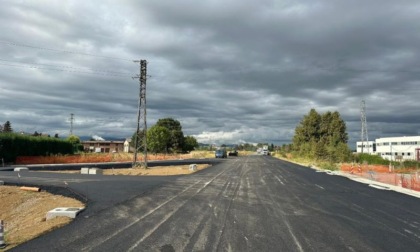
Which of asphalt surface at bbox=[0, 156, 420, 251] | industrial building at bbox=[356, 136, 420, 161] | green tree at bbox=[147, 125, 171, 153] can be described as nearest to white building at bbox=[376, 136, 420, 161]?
industrial building at bbox=[356, 136, 420, 161]

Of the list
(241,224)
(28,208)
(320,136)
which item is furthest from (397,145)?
(241,224)

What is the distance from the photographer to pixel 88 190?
19.6 meters

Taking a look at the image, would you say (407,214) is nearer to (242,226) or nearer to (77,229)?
(242,226)

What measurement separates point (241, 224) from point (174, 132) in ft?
349

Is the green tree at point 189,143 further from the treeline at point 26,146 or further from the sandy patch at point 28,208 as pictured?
the sandy patch at point 28,208

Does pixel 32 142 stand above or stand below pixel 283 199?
above

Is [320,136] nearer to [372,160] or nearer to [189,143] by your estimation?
[372,160]

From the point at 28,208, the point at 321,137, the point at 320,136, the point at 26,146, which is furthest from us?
the point at 320,136

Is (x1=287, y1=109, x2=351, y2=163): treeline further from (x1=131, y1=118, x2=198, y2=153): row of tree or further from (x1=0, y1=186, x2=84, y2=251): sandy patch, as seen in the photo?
(x1=0, y1=186, x2=84, y2=251): sandy patch

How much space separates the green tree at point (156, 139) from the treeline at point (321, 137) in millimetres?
38296

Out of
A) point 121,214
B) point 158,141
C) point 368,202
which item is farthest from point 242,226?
point 158,141

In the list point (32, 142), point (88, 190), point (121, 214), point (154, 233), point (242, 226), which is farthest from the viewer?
point (32, 142)

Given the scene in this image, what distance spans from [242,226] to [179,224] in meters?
1.87

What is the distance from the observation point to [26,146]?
→ 53.7 m
